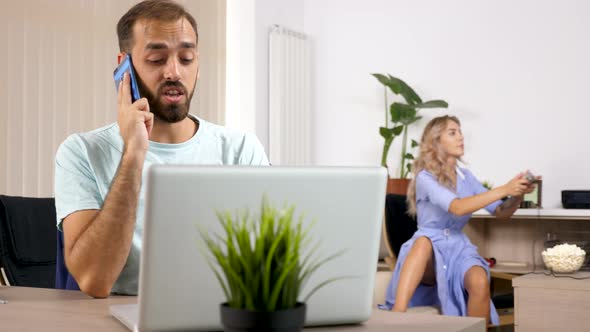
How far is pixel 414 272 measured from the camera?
12.3 ft

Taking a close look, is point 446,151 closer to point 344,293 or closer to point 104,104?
Result: point 104,104

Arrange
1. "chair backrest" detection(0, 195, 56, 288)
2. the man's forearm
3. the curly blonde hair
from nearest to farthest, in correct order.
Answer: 1. the man's forearm
2. "chair backrest" detection(0, 195, 56, 288)
3. the curly blonde hair

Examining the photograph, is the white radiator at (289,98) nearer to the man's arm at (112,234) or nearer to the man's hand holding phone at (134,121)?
the man's hand holding phone at (134,121)

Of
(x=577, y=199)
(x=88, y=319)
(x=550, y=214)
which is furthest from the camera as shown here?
(x=577, y=199)

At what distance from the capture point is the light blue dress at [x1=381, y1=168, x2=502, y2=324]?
3.76m

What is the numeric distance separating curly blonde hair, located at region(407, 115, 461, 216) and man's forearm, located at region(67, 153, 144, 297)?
2.62 m

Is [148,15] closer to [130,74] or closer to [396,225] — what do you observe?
[130,74]

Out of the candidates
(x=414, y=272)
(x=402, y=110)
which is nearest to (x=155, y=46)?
(x=414, y=272)

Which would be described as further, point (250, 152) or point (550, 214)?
point (550, 214)

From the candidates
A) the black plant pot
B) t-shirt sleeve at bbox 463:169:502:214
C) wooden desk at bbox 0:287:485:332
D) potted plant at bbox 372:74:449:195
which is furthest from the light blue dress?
the black plant pot

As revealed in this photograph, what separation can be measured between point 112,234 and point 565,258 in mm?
2594

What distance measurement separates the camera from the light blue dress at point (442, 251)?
148 inches

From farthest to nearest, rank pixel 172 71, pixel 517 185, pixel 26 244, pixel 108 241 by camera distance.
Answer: pixel 517 185
pixel 26 244
pixel 172 71
pixel 108 241

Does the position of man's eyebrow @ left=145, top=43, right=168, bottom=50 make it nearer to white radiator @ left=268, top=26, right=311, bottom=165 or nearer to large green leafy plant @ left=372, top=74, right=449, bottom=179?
large green leafy plant @ left=372, top=74, right=449, bottom=179
